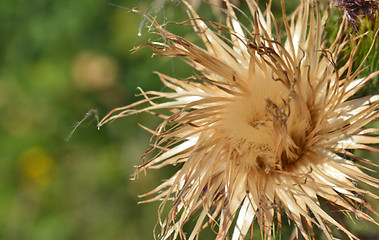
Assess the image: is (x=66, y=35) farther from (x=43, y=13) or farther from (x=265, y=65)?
(x=265, y=65)

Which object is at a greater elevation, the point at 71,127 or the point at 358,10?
the point at 358,10

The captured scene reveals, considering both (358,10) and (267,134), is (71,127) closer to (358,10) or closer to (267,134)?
(267,134)

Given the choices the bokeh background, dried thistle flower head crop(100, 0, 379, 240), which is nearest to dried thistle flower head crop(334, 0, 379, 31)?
dried thistle flower head crop(100, 0, 379, 240)

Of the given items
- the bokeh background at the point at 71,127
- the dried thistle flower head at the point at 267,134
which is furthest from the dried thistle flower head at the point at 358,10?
the bokeh background at the point at 71,127

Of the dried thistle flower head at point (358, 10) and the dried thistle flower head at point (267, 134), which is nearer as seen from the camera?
the dried thistle flower head at point (267, 134)

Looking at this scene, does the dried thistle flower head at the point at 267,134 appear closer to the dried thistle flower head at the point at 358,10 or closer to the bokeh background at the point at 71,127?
the dried thistle flower head at the point at 358,10

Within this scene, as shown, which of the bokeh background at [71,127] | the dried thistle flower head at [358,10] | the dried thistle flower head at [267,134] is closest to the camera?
the dried thistle flower head at [267,134]

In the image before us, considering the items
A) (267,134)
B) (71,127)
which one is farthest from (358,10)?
(71,127)
